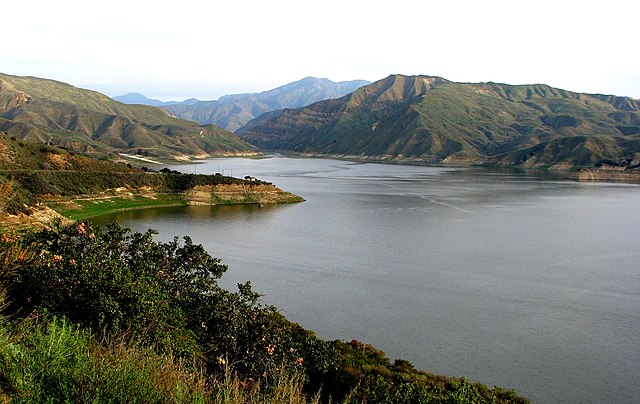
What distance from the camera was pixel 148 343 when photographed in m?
12.3

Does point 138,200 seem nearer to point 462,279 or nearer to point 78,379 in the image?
point 462,279

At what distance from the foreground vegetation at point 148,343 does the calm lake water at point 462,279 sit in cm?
445

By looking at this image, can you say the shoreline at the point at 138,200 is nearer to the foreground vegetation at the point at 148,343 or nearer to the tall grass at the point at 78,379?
the foreground vegetation at the point at 148,343

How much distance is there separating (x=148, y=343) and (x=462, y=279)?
92.3ft

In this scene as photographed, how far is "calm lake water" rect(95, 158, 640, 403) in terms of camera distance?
2291cm

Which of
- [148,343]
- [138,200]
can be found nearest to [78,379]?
[148,343]

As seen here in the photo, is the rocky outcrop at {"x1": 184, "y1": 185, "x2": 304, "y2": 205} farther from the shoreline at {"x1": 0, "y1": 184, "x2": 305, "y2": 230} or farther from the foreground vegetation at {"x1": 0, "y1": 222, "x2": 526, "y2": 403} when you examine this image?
the foreground vegetation at {"x1": 0, "y1": 222, "x2": 526, "y2": 403}

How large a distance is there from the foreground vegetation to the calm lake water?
445cm

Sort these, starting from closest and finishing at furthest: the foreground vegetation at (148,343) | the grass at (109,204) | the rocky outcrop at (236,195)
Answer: the foreground vegetation at (148,343), the grass at (109,204), the rocky outcrop at (236,195)

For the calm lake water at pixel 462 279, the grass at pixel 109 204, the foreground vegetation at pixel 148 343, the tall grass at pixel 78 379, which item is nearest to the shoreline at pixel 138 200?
the grass at pixel 109 204

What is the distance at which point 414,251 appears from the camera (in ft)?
152

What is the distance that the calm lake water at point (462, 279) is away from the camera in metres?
22.9

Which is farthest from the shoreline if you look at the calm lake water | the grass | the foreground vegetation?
the foreground vegetation

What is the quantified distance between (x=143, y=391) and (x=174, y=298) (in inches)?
426
